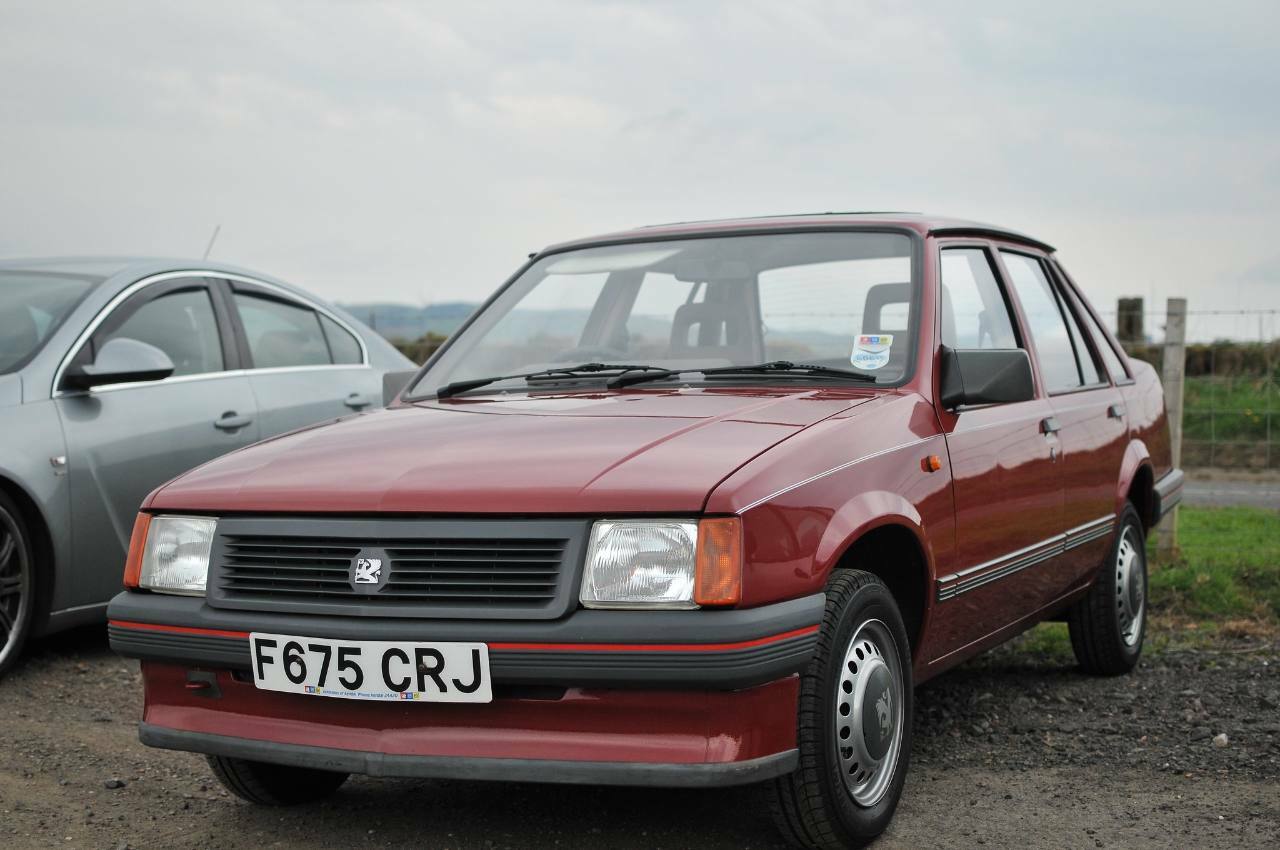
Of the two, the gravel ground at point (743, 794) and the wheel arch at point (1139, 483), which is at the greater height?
the wheel arch at point (1139, 483)

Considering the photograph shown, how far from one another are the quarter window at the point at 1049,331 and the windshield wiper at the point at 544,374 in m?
1.63

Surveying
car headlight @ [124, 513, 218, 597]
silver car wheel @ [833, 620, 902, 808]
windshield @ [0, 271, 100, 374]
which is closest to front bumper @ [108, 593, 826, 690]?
silver car wheel @ [833, 620, 902, 808]

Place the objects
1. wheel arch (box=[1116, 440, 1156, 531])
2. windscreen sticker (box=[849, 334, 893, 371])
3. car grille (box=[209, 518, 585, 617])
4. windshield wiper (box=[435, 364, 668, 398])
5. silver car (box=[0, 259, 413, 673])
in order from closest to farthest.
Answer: car grille (box=[209, 518, 585, 617])
windscreen sticker (box=[849, 334, 893, 371])
windshield wiper (box=[435, 364, 668, 398])
silver car (box=[0, 259, 413, 673])
wheel arch (box=[1116, 440, 1156, 531])

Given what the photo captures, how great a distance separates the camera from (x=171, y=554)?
3.50 m

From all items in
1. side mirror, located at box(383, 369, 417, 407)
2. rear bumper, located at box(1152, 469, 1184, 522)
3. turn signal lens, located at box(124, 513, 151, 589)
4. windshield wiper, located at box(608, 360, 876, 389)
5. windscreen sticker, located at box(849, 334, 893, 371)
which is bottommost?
rear bumper, located at box(1152, 469, 1184, 522)

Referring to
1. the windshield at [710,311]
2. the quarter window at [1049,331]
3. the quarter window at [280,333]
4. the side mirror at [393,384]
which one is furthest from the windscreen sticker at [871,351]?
the quarter window at [280,333]

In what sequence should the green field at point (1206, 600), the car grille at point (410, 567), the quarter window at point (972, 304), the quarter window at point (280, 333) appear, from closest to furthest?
the car grille at point (410, 567) → the quarter window at point (972, 304) → the green field at point (1206, 600) → the quarter window at point (280, 333)

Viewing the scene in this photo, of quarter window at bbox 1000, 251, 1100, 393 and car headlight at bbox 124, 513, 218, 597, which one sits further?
quarter window at bbox 1000, 251, 1100, 393

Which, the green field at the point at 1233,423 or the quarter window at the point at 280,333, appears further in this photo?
the green field at the point at 1233,423

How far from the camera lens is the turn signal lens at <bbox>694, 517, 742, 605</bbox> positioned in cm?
301

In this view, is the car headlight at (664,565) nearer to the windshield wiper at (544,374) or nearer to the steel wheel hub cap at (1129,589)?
the windshield wiper at (544,374)

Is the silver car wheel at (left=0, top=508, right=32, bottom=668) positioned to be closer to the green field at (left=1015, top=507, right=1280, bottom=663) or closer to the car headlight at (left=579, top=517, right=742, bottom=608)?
the car headlight at (left=579, top=517, right=742, bottom=608)

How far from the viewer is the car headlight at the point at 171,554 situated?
3449 mm

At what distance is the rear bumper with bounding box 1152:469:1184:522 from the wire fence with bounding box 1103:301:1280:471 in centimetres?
753
